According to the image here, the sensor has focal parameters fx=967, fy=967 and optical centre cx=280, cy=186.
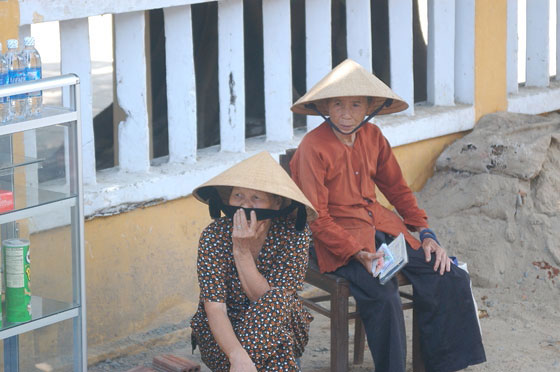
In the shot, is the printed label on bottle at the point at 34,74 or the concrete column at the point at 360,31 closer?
the printed label on bottle at the point at 34,74

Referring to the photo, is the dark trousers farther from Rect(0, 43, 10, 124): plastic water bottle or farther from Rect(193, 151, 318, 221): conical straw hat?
Rect(0, 43, 10, 124): plastic water bottle

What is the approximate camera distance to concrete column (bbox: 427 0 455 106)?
6.76m

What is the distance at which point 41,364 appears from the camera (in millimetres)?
4043

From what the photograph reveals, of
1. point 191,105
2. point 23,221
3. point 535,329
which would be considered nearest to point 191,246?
point 191,105

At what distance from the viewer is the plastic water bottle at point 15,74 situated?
3705 mm

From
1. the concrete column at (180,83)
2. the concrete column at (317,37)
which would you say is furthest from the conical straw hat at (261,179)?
the concrete column at (317,37)

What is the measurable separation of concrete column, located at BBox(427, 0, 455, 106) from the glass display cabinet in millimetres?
3521

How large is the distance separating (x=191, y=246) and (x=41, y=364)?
1.53m

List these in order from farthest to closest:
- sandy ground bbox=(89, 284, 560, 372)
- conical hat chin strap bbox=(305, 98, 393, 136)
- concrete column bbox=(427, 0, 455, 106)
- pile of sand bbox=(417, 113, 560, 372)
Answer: concrete column bbox=(427, 0, 455, 106)
pile of sand bbox=(417, 113, 560, 372)
sandy ground bbox=(89, 284, 560, 372)
conical hat chin strap bbox=(305, 98, 393, 136)

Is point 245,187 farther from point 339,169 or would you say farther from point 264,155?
point 339,169

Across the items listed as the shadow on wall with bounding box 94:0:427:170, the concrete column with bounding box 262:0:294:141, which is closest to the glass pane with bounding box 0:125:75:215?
the concrete column with bounding box 262:0:294:141

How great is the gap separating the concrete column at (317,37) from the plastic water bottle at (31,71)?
2.48m

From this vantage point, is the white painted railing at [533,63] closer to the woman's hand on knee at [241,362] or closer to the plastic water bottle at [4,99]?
the woman's hand on knee at [241,362]

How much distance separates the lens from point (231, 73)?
5.52 metres
